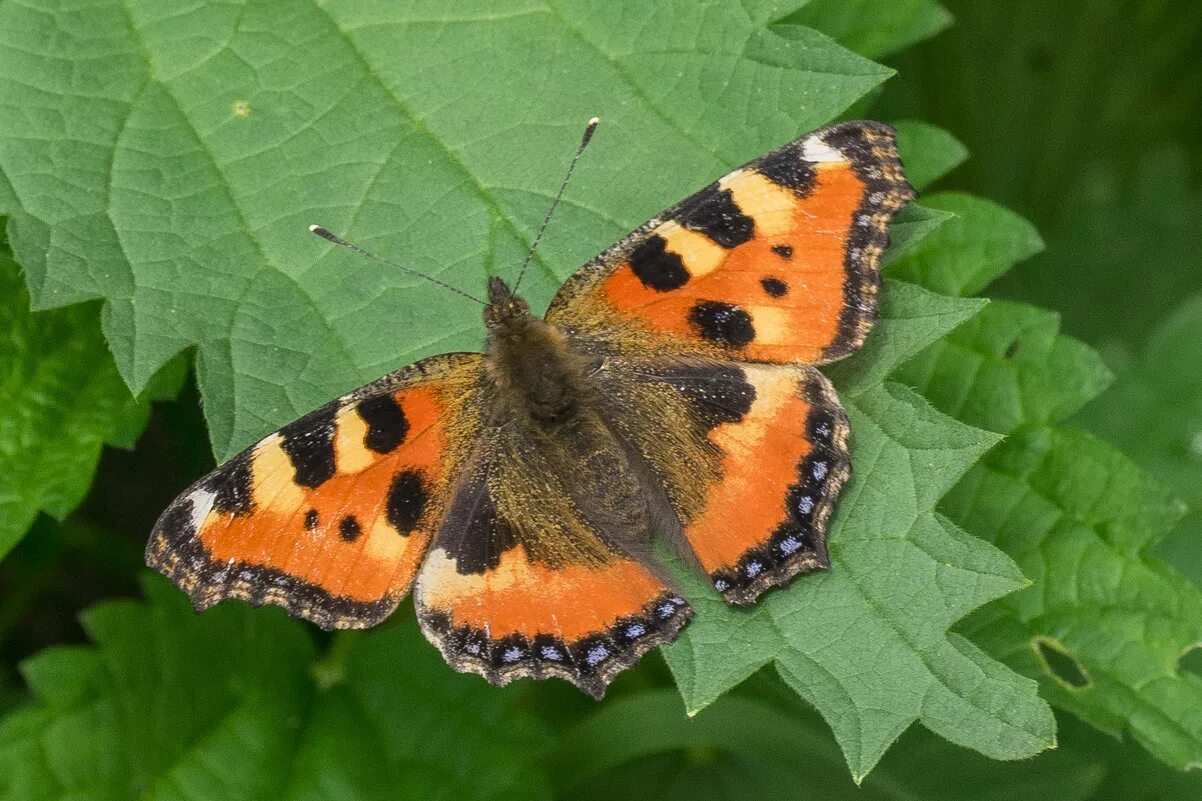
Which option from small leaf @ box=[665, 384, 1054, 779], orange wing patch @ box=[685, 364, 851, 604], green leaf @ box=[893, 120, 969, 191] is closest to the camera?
small leaf @ box=[665, 384, 1054, 779]

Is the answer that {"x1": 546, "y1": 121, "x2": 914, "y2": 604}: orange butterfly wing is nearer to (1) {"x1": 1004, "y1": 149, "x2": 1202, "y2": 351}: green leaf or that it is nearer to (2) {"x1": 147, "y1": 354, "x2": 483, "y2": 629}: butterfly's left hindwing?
(2) {"x1": 147, "y1": 354, "x2": 483, "y2": 629}: butterfly's left hindwing

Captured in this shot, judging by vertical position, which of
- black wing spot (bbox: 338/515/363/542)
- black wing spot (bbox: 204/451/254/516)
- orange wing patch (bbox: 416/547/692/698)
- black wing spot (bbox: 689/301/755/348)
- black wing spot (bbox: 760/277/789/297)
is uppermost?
black wing spot (bbox: 760/277/789/297)

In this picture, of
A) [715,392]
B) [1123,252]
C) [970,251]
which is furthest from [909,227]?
[1123,252]

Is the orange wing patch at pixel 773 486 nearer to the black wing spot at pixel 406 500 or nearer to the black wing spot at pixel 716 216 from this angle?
the black wing spot at pixel 716 216

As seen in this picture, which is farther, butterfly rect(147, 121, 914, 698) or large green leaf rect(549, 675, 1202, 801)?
large green leaf rect(549, 675, 1202, 801)

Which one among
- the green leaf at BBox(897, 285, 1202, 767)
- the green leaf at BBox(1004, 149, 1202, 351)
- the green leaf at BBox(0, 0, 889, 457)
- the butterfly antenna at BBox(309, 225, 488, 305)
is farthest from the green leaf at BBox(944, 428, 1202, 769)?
the green leaf at BBox(1004, 149, 1202, 351)

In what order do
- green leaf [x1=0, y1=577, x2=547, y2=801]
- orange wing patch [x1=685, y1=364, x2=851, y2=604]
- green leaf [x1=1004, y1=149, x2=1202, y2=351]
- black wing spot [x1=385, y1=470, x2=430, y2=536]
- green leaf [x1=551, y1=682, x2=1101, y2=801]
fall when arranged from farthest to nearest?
green leaf [x1=1004, y1=149, x2=1202, y2=351], green leaf [x1=551, y1=682, x2=1101, y2=801], green leaf [x1=0, y1=577, x2=547, y2=801], black wing spot [x1=385, y1=470, x2=430, y2=536], orange wing patch [x1=685, y1=364, x2=851, y2=604]

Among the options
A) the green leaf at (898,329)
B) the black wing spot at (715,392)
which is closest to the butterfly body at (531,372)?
the black wing spot at (715,392)

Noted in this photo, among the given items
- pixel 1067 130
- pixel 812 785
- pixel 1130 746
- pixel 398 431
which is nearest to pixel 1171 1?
pixel 1067 130
